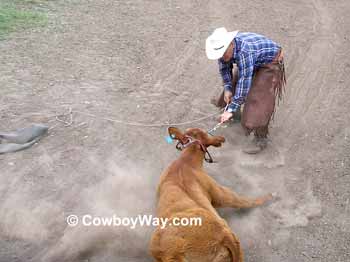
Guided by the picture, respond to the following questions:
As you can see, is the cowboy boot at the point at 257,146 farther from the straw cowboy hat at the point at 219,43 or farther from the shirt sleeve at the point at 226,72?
the straw cowboy hat at the point at 219,43

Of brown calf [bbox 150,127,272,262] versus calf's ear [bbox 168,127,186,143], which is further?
calf's ear [bbox 168,127,186,143]

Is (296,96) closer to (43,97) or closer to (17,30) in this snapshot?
(43,97)

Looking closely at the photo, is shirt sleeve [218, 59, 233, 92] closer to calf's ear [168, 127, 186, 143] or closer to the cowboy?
the cowboy

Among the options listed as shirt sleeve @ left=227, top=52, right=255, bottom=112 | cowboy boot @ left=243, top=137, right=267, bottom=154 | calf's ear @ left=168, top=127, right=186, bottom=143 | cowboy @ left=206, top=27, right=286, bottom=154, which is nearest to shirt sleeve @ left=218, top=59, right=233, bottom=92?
cowboy @ left=206, top=27, right=286, bottom=154

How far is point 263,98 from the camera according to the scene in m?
6.31

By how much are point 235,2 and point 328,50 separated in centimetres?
333

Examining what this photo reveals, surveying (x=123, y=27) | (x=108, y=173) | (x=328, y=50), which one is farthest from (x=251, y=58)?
(x=123, y=27)

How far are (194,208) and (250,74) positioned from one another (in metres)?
2.06

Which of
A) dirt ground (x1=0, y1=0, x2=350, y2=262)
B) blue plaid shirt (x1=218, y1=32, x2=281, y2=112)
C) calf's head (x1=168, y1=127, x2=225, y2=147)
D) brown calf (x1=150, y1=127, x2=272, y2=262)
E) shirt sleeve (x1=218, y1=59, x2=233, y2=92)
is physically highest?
blue plaid shirt (x1=218, y1=32, x2=281, y2=112)

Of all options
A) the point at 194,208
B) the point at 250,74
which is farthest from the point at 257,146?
the point at 194,208

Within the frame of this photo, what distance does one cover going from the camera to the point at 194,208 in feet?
14.8

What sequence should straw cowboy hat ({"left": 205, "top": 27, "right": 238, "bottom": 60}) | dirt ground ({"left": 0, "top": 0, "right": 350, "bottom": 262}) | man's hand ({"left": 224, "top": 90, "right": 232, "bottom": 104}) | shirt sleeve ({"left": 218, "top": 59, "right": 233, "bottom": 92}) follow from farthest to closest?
man's hand ({"left": 224, "top": 90, "right": 232, "bottom": 104}), shirt sleeve ({"left": 218, "top": 59, "right": 233, "bottom": 92}), straw cowboy hat ({"left": 205, "top": 27, "right": 238, "bottom": 60}), dirt ground ({"left": 0, "top": 0, "right": 350, "bottom": 262})

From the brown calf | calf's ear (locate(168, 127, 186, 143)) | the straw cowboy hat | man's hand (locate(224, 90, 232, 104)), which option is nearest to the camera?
the brown calf

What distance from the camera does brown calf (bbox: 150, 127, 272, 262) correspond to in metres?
4.21
